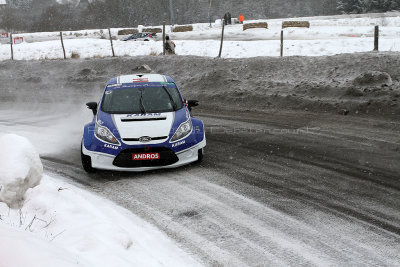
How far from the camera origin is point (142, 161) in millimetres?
8109

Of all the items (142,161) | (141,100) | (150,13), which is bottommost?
(142,161)

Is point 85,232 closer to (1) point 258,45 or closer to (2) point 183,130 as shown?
(2) point 183,130

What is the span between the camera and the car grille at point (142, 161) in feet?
26.5

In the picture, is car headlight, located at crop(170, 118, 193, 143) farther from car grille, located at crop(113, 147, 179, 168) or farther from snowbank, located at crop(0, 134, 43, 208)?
snowbank, located at crop(0, 134, 43, 208)

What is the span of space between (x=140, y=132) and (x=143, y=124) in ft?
→ 0.77

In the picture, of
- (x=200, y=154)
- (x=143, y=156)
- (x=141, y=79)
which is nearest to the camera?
(x=143, y=156)

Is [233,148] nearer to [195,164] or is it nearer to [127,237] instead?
[195,164]

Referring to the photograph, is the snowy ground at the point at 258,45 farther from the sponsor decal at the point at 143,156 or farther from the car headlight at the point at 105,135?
the car headlight at the point at 105,135

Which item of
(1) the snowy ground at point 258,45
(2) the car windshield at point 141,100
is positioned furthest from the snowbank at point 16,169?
(1) the snowy ground at point 258,45

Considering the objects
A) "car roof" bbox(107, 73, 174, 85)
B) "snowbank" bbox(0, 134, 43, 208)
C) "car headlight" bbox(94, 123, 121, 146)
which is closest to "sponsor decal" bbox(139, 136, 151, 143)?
"car headlight" bbox(94, 123, 121, 146)

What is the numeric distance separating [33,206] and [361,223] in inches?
164

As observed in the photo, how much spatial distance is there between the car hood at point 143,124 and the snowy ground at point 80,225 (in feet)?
5.10

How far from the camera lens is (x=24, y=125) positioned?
1402cm

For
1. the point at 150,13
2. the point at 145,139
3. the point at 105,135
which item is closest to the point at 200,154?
the point at 145,139
